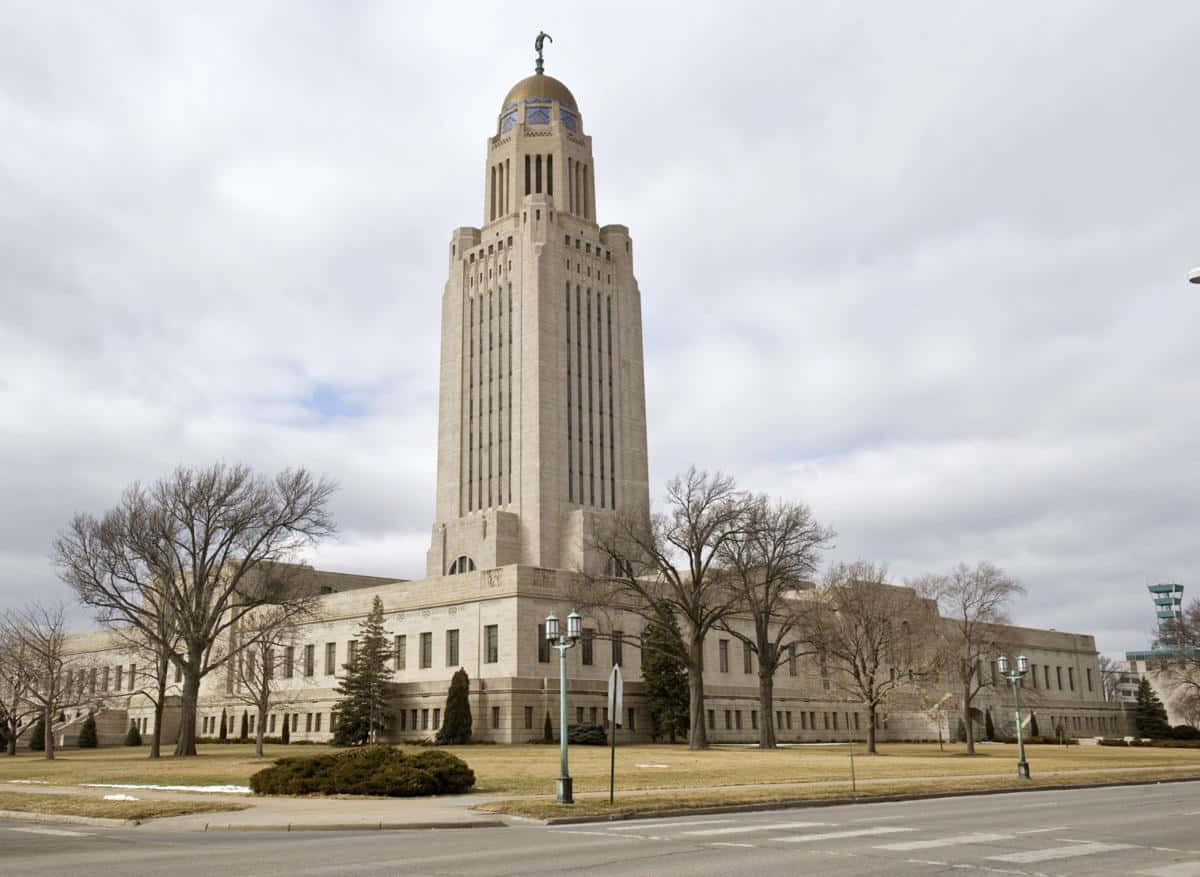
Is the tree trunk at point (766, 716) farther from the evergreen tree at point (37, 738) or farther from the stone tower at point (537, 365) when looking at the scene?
the evergreen tree at point (37, 738)

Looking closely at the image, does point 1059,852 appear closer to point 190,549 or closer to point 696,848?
point 696,848

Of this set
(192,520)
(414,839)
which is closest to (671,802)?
(414,839)

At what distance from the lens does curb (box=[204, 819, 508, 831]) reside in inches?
736

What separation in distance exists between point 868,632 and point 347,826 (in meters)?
44.0

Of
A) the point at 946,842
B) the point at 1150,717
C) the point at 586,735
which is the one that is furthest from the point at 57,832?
the point at 1150,717

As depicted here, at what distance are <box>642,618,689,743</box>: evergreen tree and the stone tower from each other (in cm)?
1661

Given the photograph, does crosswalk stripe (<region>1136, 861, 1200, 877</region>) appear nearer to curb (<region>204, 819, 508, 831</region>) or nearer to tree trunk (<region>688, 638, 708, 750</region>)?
curb (<region>204, 819, 508, 831</region>)

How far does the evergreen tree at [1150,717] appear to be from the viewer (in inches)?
3740

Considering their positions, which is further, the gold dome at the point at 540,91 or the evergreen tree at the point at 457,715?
the gold dome at the point at 540,91

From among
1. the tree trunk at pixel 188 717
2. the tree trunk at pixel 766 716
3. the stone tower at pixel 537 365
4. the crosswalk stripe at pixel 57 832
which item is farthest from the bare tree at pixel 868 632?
the crosswalk stripe at pixel 57 832

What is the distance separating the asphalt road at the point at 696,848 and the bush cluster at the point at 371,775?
6.64 m

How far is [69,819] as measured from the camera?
20656 mm

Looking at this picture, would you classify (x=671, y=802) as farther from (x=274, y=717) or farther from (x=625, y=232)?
(x=625, y=232)

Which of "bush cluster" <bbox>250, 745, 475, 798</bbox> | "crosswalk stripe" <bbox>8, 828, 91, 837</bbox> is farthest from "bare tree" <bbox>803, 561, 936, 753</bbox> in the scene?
"crosswalk stripe" <bbox>8, 828, 91, 837</bbox>
